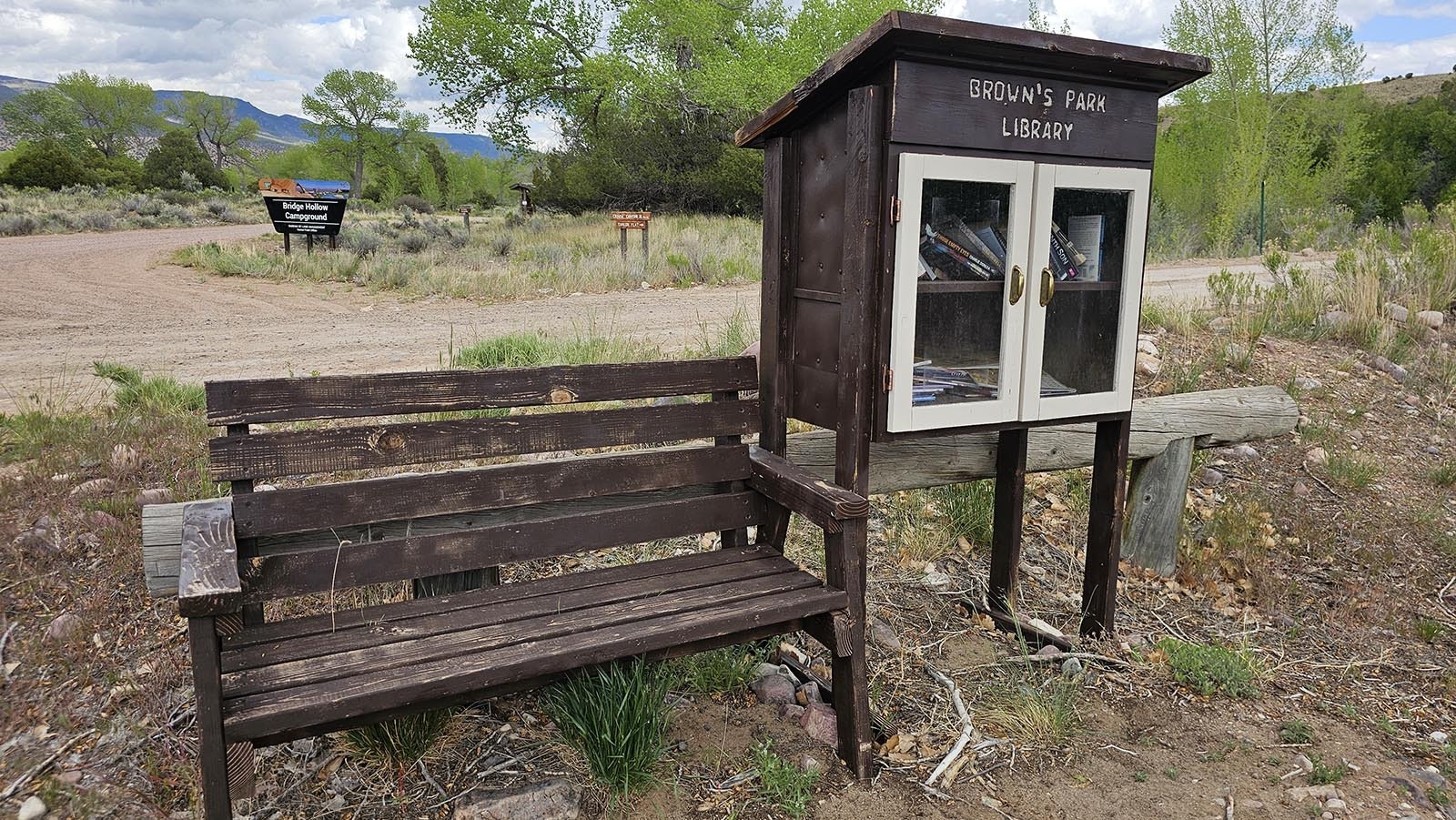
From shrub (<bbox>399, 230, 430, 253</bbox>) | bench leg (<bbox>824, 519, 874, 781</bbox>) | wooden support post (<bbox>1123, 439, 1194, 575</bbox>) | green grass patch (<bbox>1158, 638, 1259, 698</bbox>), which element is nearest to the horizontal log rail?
wooden support post (<bbox>1123, 439, 1194, 575</bbox>)

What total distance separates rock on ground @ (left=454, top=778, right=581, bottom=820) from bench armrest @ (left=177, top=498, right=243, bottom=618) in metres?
0.86

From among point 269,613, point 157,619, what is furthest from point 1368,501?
point 157,619

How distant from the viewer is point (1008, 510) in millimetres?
3861

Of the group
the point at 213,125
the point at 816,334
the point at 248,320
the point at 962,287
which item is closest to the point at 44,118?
the point at 213,125

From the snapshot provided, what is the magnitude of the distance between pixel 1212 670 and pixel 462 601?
276 centimetres

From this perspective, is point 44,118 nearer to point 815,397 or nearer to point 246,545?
point 246,545

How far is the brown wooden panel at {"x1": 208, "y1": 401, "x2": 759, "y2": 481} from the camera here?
2555 millimetres

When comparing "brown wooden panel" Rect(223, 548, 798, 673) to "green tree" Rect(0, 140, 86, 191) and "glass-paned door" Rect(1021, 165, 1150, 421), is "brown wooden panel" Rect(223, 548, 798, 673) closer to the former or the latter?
"glass-paned door" Rect(1021, 165, 1150, 421)

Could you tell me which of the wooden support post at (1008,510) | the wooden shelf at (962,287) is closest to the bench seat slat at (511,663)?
the wooden shelf at (962,287)

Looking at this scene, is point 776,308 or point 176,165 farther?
point 176,165

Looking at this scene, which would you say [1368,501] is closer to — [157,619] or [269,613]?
[269,613]

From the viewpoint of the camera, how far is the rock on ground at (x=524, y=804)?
2449 millimetres

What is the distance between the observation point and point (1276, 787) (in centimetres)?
282

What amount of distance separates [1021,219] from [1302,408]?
4.07 meters
